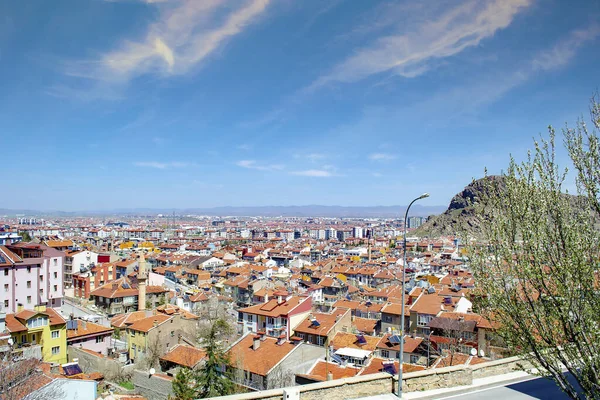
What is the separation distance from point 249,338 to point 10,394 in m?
12.7

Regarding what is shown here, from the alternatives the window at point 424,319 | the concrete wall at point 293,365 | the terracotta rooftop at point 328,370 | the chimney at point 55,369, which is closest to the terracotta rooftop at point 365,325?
the window at point 424,319

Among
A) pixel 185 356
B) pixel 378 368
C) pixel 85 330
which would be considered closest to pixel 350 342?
pixel 378 368

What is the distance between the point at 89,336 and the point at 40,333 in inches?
126

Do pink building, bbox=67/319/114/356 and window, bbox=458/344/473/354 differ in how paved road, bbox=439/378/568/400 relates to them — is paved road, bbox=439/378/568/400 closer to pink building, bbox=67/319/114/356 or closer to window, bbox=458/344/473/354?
window, bbox=458/344/473/354

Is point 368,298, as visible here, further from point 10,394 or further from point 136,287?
point 10,394

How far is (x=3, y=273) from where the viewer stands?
29.1 m

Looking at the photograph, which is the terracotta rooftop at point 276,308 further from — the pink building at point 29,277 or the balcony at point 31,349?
the pink building at point 29,277

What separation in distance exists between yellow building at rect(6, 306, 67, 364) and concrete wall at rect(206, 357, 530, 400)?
60.3 ft

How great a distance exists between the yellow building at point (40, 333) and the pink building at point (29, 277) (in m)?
7.79

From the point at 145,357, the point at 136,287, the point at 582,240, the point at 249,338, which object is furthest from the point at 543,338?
the point at 136,287

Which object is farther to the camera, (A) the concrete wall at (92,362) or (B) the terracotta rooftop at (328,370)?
(A) the concrete wall at (92,362)

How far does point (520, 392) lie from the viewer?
9.33 m

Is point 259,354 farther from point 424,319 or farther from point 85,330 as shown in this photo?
point 424,319

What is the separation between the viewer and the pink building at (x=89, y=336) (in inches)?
951
